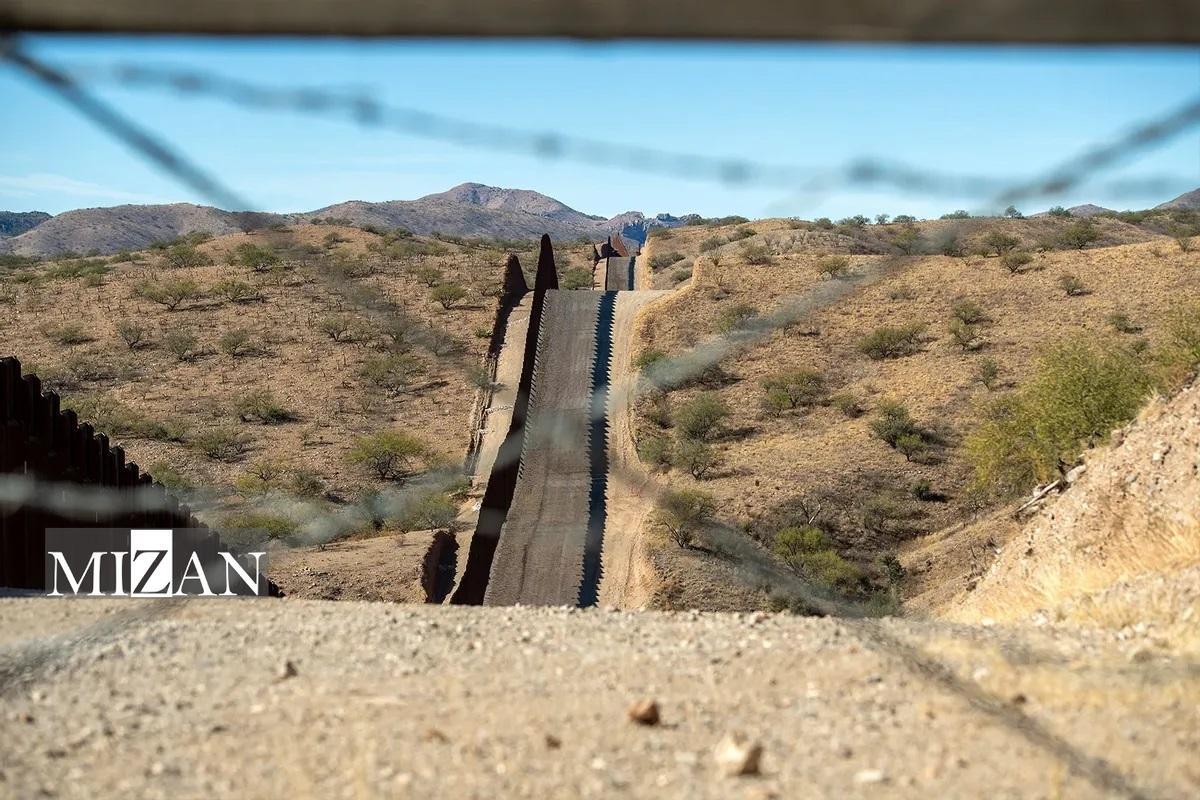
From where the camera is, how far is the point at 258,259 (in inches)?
2336

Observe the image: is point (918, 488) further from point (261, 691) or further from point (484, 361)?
point (261, 691)

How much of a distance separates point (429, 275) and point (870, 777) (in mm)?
55274

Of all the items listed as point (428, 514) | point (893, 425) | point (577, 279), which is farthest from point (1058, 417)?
point (577, 279)

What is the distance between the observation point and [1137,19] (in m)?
2.93

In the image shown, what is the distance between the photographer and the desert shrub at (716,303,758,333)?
46.3m

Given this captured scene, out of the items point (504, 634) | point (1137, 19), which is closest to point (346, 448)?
point (504, 634)

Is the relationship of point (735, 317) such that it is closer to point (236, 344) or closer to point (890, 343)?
point (890, 343)

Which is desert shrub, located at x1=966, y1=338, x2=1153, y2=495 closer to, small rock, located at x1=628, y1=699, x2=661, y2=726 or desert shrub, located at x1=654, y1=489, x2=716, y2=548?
desert shrub, located at x1=654, y1=489, x2=716, y2=548

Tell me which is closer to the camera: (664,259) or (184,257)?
(184,257)

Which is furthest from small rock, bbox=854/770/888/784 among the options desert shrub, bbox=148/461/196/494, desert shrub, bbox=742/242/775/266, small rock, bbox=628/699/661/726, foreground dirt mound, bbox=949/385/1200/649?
desert shrub, bbox=742/242/775/266

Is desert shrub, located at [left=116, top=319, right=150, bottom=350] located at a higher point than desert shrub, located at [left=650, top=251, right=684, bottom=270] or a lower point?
lower

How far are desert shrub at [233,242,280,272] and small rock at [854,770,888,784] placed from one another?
5762cm

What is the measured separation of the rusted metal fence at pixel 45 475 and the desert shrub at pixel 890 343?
31.8 metres

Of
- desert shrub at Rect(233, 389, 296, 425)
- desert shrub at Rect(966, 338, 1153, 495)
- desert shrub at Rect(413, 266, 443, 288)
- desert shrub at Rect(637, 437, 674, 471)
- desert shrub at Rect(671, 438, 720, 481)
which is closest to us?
desert shrub at Rect(966, 338, 1153, 495)
